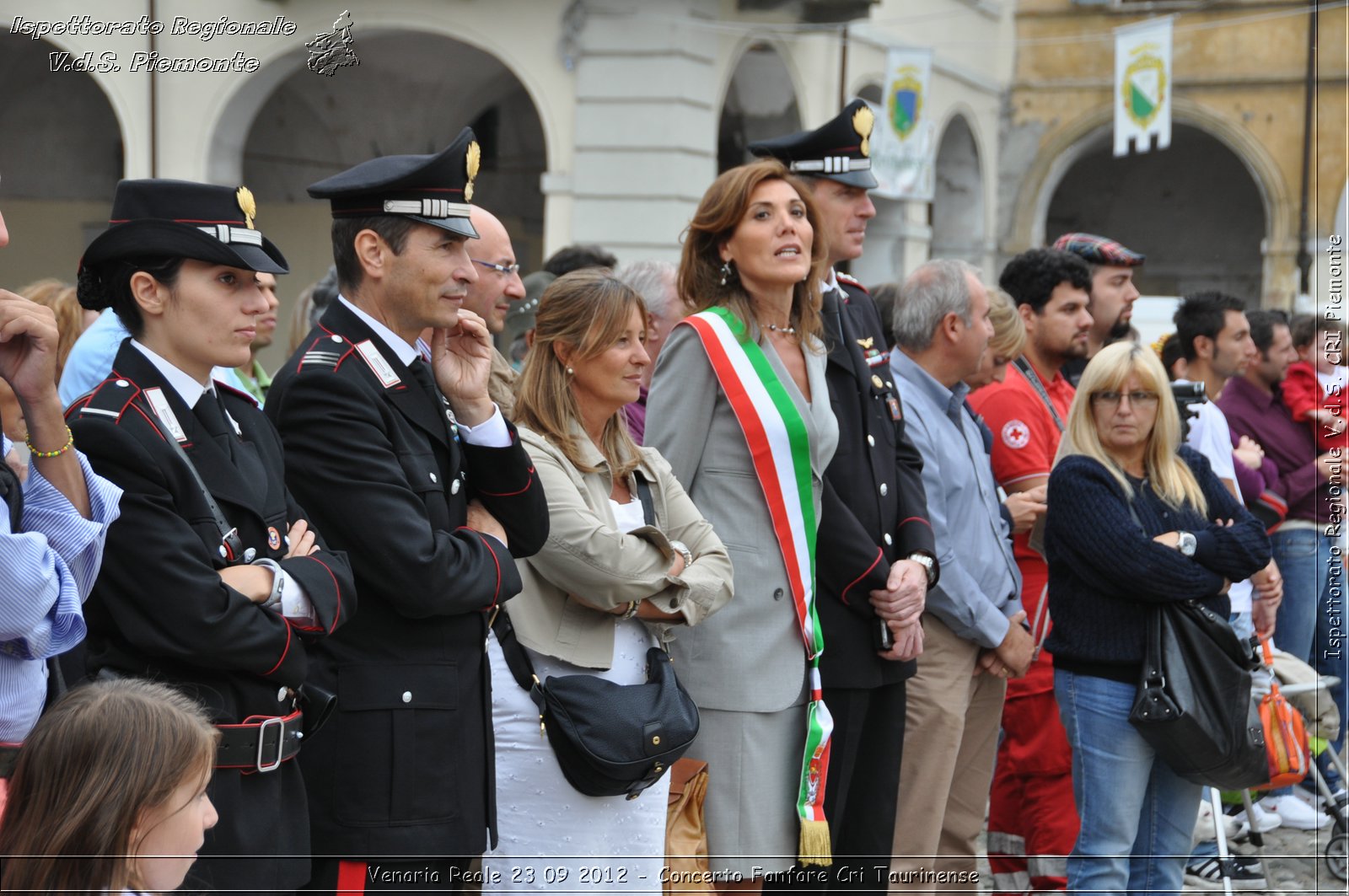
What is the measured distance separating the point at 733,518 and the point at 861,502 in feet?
1.46

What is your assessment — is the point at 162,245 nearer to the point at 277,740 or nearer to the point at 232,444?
the point at 232,444

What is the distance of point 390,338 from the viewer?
10.7ft

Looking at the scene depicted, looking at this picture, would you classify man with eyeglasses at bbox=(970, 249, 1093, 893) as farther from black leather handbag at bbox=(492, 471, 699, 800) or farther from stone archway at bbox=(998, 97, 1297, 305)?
stone archway at bbox=(998, 97, 1297, 305)

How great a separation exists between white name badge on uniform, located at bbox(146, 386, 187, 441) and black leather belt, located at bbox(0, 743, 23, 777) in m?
0.62

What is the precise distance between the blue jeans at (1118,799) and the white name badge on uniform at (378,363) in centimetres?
253

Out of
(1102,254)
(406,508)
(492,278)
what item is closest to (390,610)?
(406,508)

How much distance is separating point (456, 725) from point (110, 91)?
1036 centimetres

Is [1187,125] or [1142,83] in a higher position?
[1187,125]

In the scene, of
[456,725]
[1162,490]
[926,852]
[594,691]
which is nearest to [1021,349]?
[1162,490]

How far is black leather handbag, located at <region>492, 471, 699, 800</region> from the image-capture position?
3463 mm

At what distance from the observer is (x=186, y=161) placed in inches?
482

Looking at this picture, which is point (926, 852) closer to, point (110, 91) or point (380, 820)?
point (380, 820)

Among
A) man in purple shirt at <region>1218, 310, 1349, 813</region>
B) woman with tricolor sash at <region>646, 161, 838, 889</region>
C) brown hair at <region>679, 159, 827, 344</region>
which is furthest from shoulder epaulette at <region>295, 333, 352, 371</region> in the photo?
man in purple shirt at <region>1218, 310, 1349, 813</region>

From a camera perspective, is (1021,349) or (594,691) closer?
(594,691)
